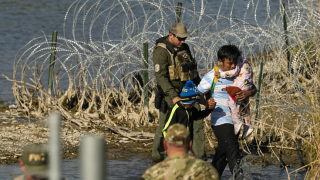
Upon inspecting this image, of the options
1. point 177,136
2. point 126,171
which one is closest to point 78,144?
point 126,171

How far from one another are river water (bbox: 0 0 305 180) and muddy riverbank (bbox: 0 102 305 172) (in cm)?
21

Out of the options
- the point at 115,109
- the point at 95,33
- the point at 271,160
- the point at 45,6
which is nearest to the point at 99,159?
the point at 271,160

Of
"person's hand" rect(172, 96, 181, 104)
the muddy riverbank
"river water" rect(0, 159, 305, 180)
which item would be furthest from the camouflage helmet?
the muddy riverbank

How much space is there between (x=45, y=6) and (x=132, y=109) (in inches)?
575

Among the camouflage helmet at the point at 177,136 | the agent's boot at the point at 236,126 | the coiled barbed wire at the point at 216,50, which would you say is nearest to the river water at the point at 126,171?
the coiled barbed wire at the point at 216,50

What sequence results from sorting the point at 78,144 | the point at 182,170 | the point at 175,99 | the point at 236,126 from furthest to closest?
the point at 78,144
the point at 175,99
the point at 236,126
the point at 182,170

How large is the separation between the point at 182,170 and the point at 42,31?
5016 millimetres

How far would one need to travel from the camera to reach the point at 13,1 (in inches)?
853

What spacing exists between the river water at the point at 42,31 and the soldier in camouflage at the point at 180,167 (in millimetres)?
2568

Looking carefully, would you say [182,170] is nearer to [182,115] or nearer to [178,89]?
[182,115]

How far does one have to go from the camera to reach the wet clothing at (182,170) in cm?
314

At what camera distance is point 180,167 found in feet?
10.4

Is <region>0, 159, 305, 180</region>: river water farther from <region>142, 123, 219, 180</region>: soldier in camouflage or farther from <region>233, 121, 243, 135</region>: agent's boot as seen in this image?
<region>142, 123, 219, 180</region>: soldier in camouflage

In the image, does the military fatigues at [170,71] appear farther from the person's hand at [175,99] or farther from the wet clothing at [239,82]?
the wet clothing at [239,82]
